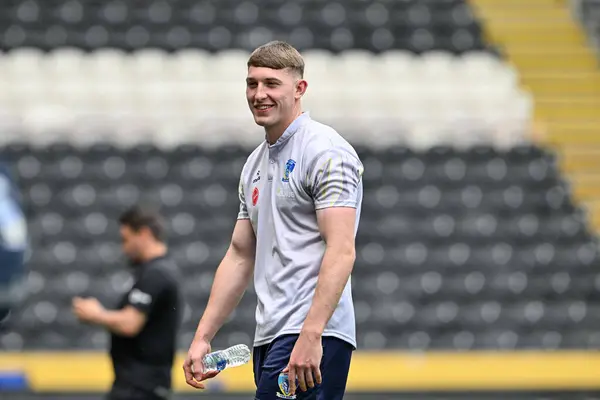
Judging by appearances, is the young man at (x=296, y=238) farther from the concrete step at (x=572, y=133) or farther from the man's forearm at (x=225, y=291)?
the concrete step at (x=572, y=133)

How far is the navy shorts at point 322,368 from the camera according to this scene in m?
3.78

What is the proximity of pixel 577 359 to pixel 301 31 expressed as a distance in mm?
5890

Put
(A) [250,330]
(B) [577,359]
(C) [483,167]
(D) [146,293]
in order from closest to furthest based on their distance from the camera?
(D) [146,293] → (B) [577,359] → (A) [250,330] → (C) [483,167]

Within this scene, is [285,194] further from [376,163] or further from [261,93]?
[376,163]

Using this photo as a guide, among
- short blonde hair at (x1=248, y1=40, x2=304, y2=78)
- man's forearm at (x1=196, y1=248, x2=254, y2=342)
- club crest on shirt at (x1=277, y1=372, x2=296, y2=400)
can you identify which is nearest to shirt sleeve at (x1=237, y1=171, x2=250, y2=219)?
man's forearm at (x1=196, y1=248, x2=254, y2=342)

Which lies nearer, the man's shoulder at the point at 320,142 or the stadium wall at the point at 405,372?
the man's shoulder at the point at 320,142

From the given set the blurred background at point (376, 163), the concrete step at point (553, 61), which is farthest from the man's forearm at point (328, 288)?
the concrete step at point (553, 61)

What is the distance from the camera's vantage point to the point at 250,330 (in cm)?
1158

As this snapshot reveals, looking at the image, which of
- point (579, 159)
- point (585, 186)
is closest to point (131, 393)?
point (585, 186)

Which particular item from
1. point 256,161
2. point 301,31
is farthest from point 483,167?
point 256,161

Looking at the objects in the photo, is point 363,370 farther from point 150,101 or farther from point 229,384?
point 150,101

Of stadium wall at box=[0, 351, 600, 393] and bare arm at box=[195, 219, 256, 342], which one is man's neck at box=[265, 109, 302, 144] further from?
stadium wall at box=[0, 351, 600, 393]

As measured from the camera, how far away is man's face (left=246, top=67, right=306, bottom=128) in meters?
3.82

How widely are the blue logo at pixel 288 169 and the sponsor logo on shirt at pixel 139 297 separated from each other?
8.84 ft
